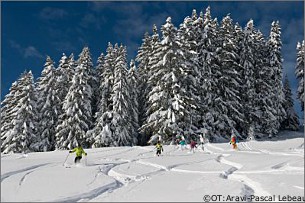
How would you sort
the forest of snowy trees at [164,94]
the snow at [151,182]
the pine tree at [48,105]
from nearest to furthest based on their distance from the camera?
1. the snow at [151,182]
2. the forest of snowy trees at [164,94]
3. the pine tree at [48,105]

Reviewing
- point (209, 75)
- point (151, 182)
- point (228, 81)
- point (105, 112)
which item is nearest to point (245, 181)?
point (151, 182)

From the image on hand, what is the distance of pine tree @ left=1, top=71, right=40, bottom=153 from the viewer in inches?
1457

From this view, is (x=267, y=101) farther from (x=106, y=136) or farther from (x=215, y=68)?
(x=106, y=136)

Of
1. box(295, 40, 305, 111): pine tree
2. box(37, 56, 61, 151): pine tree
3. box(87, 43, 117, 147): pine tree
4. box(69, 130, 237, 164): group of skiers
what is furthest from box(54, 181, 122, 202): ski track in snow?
box(295, 40, 305, 111): pine tree

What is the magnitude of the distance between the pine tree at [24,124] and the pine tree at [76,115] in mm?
3179

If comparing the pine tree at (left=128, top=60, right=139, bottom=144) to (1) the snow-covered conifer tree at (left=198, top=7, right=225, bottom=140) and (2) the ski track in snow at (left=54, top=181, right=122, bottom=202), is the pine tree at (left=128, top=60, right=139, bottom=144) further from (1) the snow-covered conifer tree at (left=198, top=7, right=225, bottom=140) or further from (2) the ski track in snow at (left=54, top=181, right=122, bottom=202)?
(2) the ski track in snow at (left=54, top=181, right=122, bottom=202)

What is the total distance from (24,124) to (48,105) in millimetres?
4824

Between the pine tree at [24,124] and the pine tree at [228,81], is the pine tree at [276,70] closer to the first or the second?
the pine tree at [228,81]

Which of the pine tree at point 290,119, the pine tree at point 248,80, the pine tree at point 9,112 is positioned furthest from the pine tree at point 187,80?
the pine tree at point 9,112

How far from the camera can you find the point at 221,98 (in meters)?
38.5

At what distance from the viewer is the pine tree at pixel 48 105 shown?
41.0 meters

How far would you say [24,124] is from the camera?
3762 centimetres

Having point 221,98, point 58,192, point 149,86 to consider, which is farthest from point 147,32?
point 58,192

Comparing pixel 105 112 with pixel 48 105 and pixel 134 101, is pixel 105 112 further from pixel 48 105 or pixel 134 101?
pixel 48 105
